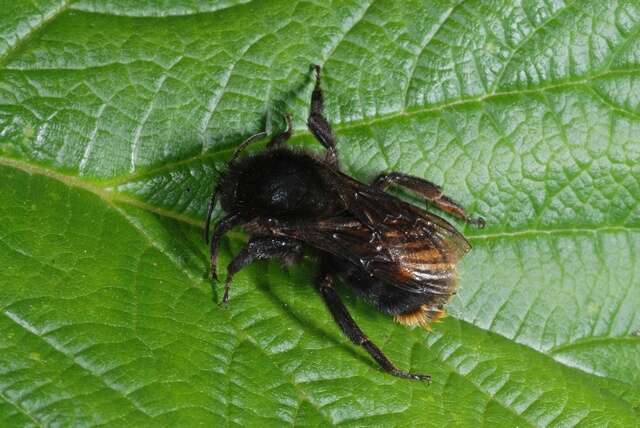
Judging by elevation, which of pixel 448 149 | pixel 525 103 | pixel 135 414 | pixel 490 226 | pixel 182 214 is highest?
pixel 525 103

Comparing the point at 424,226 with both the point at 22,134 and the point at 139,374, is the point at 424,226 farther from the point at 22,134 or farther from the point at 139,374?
the point at 22,134

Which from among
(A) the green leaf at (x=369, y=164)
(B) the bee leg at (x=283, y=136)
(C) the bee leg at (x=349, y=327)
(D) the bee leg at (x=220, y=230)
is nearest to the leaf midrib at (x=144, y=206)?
(A) the green leaf at (x=369, y=164)

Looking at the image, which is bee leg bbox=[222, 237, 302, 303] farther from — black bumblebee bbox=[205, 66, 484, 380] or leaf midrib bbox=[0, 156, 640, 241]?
leaf midrib bbox=[0, 156, 640, 241]

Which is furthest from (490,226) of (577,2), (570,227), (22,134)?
(22,134)

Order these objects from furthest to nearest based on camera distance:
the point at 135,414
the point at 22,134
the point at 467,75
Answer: the point at 467,75, the point at 22,134, the point at 135,414

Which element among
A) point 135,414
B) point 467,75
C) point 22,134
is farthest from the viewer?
point 467,75

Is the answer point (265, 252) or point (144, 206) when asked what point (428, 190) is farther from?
point (144, 206)

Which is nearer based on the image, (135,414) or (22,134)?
(135,414)

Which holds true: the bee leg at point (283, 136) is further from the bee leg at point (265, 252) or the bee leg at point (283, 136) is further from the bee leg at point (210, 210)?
the bee leg at point (265, 252)
